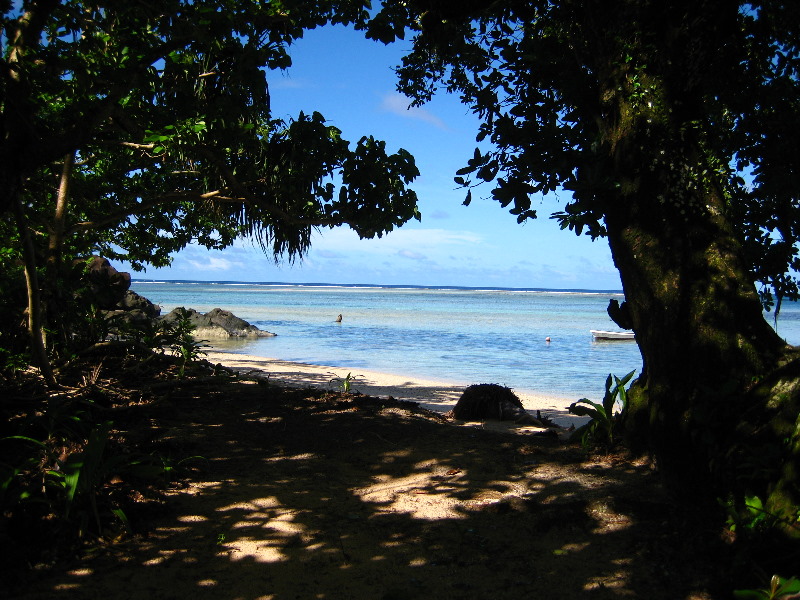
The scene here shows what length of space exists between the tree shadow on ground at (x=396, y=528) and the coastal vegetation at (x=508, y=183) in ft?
0.94

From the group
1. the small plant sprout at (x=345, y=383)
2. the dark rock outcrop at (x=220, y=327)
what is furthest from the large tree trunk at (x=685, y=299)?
the dark rock outcrop at (x=220, y=327)

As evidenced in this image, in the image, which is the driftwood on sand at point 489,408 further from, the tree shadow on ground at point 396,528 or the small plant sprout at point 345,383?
the tree shadow on ground at point 396,528

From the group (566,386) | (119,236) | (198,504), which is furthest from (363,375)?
(198,504)

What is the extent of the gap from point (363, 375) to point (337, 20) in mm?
8881

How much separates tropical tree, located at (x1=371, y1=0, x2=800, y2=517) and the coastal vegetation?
0.05ft

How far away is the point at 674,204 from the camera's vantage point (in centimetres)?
374

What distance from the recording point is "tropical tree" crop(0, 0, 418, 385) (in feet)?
16.2

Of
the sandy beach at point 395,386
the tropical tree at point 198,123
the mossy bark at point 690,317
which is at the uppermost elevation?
the tropical tree at point 198,123

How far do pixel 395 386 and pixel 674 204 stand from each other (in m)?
9.07

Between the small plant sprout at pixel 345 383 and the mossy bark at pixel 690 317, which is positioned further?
the small plant sprout at pixel 345 383

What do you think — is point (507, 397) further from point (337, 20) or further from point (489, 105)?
point (337, 20)

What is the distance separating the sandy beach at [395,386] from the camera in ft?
32.8

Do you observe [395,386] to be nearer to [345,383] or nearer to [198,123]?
[345,383]

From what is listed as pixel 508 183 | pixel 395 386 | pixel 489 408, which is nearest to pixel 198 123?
pixel 508 183
